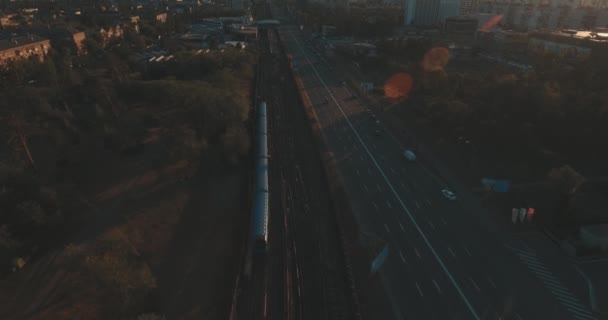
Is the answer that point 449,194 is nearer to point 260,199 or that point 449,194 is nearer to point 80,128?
point 260,199

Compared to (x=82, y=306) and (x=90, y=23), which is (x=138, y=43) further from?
(x=82, y=306)

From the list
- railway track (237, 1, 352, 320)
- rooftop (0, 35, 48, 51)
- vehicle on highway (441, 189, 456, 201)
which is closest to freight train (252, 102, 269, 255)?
railway track (237, 1, 352, 320)

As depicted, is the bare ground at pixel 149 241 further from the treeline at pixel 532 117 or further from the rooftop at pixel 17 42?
the rooftop at pixel 17 42

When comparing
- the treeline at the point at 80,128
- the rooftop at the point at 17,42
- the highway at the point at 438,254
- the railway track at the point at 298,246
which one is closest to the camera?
the highway at the point at 438,254

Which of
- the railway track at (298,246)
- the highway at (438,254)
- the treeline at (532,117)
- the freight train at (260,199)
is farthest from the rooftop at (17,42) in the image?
the treeline at (532,117)

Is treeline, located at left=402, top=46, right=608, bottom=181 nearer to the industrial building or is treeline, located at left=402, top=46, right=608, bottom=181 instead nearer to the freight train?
the freight train

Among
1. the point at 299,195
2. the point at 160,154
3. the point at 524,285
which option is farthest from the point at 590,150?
the point at 160,154
